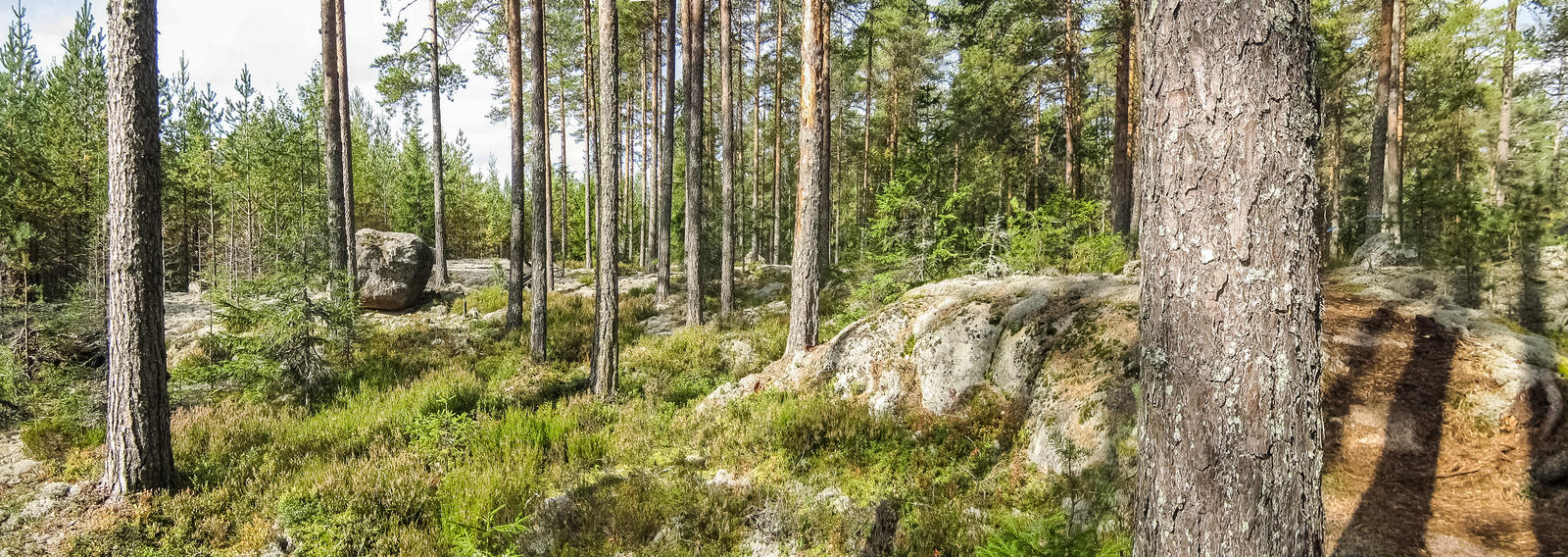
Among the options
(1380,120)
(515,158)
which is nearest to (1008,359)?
(515,158)

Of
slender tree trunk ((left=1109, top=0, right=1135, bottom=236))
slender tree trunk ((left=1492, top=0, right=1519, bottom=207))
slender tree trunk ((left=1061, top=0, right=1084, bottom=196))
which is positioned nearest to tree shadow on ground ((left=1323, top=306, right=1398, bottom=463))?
slender tree trunk ((left=1109, top=0, right=1135, bottom=236))

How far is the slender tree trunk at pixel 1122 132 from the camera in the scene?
12039 mm

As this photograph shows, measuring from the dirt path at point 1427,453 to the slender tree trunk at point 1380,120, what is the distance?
9515mm

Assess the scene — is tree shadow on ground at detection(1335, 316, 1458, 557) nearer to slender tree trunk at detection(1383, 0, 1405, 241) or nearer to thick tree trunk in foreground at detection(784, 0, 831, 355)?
thick tree trunk in foreground at detection(784, 0, 831, 355)

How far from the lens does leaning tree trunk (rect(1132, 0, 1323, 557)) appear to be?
2.08m

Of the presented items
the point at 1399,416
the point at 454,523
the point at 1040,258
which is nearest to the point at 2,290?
the point at 454,523

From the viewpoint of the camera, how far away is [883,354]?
25.5 ft

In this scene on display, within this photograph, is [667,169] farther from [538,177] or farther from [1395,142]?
[1395,142]

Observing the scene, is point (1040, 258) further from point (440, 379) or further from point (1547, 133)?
point (440, 379)

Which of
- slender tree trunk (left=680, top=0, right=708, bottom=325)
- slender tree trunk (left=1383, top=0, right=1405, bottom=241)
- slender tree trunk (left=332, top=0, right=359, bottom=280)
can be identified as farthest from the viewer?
slender tree trunk (left=332, top=0, right=359, bottom=280)

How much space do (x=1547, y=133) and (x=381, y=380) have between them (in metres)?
17.6

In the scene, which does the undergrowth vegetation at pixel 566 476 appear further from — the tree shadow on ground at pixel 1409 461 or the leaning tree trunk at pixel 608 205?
the tree shadow on ground at pixel 1409 461

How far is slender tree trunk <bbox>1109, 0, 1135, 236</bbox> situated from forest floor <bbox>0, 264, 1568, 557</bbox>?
18.0ft

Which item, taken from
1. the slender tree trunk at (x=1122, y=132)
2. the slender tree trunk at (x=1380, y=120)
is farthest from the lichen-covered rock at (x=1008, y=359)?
the slender tree trunk at (x=1380, y=120)
